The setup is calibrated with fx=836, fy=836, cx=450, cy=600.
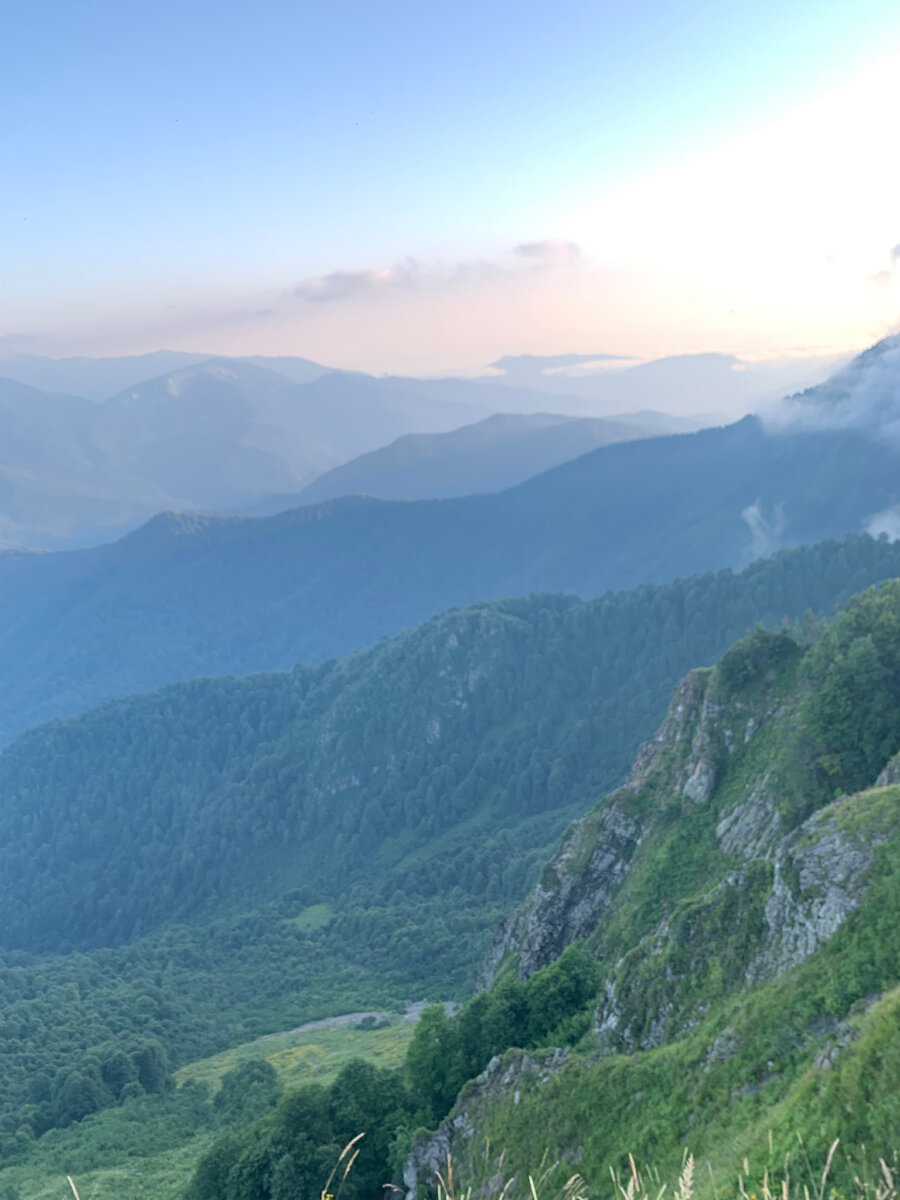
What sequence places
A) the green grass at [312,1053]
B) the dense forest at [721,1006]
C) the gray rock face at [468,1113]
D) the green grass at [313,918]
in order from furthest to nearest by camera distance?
the green grass at [313,918] → the green grass at [312,1053] → the gray rock face at [468,1113] → the dense forest at [721,1006]

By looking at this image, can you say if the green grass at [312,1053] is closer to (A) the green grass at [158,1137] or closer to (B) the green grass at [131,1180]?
(A) the green grass at [158,1137]

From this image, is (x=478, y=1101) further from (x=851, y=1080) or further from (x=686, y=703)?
(x=686, y=703)

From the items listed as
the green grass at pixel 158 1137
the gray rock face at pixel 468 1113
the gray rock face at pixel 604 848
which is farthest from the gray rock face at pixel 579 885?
the gray rock face at pixel 468 1113

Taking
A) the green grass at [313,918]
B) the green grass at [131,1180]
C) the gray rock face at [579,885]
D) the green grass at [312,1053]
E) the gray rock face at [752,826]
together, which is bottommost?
the green grass at [313,918]

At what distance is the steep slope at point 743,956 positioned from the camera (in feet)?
76.0

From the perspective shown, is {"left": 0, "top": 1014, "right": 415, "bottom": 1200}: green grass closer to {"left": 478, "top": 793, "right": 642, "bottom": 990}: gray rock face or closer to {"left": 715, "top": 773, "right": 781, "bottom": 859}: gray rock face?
{"left": 478, "top": 793, "right": 642, "bottom": 990}: gray rock face

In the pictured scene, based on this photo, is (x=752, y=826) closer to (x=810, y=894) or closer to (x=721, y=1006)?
(x=810, y=894)

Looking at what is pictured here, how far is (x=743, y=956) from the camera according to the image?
3188cm

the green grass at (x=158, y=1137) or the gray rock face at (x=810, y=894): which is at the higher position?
the gray rock face at (x=810, y=894)

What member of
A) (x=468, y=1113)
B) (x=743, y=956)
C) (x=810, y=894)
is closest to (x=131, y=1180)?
(x=468, y=1113)

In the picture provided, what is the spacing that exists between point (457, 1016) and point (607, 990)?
1106 cm

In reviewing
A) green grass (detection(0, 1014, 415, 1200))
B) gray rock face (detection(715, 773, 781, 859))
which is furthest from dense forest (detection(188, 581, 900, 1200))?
green grass (detection(0, 1014, 415, 1200))

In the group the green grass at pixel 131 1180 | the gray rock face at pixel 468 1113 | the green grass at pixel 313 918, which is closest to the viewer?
the gray rock face at pixel 468 1113

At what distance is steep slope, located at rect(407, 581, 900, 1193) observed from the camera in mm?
23156
